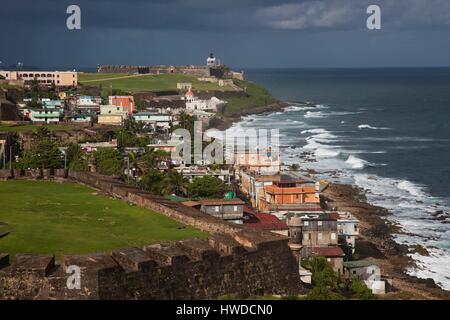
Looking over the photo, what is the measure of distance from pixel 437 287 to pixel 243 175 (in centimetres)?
2167

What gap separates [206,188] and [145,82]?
120 m

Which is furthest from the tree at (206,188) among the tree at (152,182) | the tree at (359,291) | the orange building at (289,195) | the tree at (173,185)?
the tree at (359,291)

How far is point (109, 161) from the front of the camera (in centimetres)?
4903

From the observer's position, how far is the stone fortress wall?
60.1 ft

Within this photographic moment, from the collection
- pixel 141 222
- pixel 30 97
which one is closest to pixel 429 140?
pixel 30 97

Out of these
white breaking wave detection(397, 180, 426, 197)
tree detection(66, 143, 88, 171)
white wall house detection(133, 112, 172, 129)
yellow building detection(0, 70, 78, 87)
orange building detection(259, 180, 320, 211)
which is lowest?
white breaking wave detection(397, 180, 426, 197)

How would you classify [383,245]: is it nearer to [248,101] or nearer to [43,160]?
[43,160]

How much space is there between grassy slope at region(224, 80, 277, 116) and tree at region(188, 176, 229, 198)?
91.0 m

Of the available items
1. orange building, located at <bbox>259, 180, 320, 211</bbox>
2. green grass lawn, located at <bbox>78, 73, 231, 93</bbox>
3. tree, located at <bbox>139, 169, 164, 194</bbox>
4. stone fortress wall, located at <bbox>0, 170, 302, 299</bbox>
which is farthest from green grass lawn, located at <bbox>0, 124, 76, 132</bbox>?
green grass lawn, located at <bbox>78, 73, 231, 93</bbox>

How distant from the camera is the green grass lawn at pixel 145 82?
482ft

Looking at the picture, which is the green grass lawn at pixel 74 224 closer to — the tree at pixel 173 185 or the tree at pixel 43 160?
the tree at pixel 173 185

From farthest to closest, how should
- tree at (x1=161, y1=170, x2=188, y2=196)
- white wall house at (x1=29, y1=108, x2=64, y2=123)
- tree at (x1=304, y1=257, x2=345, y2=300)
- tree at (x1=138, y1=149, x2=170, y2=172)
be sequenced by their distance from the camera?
white wall house at (x1=29, y1=108, x2=64, y2=123)
tree at (x1=138, y1=149, x2=170, y2=172)
tree at (x1=161, y1=170, x2=188, y2=196)
tree at (x1=304, y1=257, x2=345, y2=300)

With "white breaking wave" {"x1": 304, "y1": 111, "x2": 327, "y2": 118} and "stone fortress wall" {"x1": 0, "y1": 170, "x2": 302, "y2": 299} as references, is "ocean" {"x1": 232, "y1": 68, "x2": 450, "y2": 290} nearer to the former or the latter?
"white breaking wave" {"x1": 304, "y1": 111, "x2": 327, "y2": 118}
